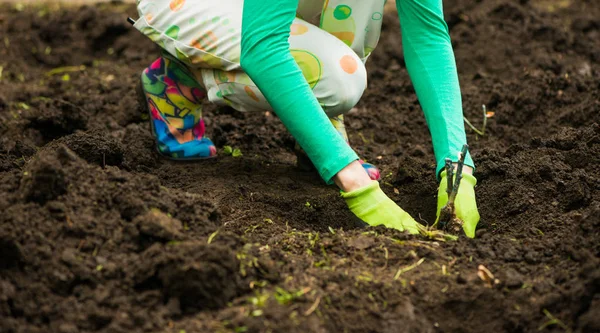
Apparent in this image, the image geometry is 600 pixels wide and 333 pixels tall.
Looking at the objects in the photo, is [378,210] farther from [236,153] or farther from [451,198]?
[236,153]

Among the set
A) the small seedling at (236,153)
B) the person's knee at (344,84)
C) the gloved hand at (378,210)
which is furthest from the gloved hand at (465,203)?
the small seedling at (236,153)

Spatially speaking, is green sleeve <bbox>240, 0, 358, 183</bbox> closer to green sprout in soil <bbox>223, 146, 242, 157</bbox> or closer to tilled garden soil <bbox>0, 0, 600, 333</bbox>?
tilled garden soil <bbox>0, 0, 600, 333</bbox>

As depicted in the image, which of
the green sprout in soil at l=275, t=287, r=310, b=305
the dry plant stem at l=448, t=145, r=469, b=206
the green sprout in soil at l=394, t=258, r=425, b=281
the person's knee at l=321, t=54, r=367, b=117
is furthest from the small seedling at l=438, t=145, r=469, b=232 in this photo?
the green sprout in soil at l=275, t=287, r=310, b=305

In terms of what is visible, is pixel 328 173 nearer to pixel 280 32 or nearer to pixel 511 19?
pixel 280 32

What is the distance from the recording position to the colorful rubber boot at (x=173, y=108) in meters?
3.18

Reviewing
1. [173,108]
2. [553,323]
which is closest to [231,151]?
[173,108]

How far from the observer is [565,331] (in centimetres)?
197

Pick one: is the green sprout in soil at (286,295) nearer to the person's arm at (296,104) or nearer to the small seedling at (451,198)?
the person's arm at (296,104)

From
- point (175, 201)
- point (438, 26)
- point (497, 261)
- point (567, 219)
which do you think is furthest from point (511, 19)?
point (175, 201)

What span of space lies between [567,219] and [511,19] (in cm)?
239

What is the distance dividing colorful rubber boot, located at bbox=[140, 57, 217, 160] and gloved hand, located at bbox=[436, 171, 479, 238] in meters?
1.10

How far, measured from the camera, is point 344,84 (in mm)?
2793

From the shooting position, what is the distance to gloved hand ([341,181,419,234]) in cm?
243

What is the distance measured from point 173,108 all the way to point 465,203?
1326 mm
